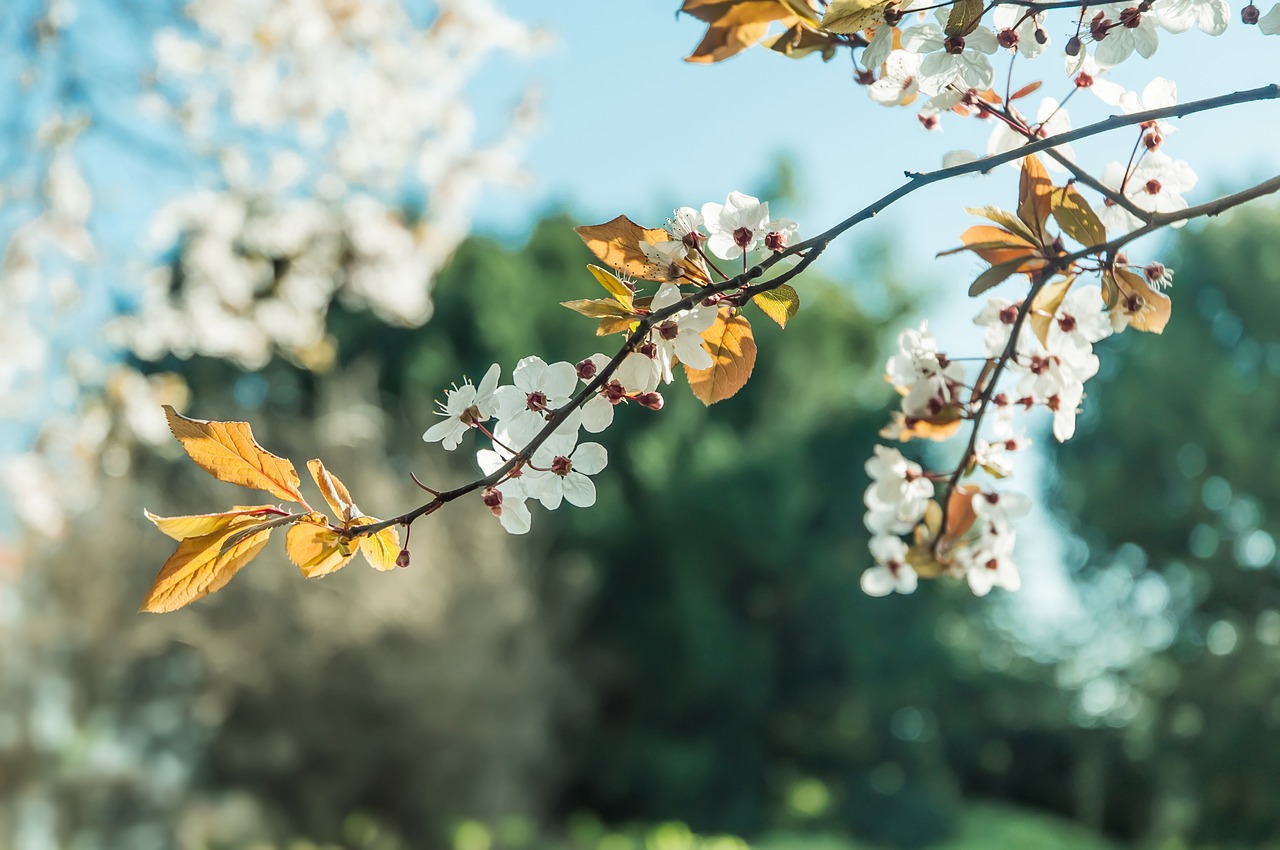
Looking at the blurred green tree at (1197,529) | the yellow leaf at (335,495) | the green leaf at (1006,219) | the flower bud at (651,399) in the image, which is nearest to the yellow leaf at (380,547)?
the yellow leaf at (335,495)

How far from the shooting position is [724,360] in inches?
24.0

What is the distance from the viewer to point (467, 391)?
1.92ft

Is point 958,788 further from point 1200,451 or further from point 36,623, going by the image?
point 36,623

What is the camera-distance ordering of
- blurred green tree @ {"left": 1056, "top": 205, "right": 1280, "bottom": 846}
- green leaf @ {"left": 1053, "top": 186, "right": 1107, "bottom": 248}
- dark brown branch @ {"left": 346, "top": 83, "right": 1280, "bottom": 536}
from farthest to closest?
blurred green tree @ {"left": 1056, "top": 205, "right": 1280, "bottom": 846}, green leaf @ {"left": 1053, "top": 186, "right": 1107, "bottom": 248}, dark brown branch @ {"left": 346, "top": 83, "right": 1280, "bottom": 536}

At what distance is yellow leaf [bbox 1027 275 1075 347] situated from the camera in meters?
0.69

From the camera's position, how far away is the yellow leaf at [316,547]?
1.75 ft

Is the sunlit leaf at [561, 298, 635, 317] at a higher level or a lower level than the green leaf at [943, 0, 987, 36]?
lower

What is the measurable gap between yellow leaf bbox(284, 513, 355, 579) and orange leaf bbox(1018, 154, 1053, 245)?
1.44 ft

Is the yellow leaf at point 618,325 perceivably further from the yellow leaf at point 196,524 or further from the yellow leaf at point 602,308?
the yellow leaf at point 196,524

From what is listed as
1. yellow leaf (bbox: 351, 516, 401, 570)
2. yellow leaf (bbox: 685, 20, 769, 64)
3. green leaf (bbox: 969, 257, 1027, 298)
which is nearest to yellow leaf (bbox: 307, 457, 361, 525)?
yellow leaf (bbox: 351, 516, 401, 570)

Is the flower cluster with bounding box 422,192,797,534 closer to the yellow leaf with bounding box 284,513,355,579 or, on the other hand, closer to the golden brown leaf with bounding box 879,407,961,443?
the yellow leaf with bounding box 284,513,355,579

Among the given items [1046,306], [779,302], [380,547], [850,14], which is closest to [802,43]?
[850,14]

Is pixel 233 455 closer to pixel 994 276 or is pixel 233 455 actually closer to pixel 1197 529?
pixel 994 276

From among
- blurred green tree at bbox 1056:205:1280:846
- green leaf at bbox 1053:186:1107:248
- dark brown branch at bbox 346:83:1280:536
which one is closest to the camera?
dark brown branch at bbox 346:83:1280:536
